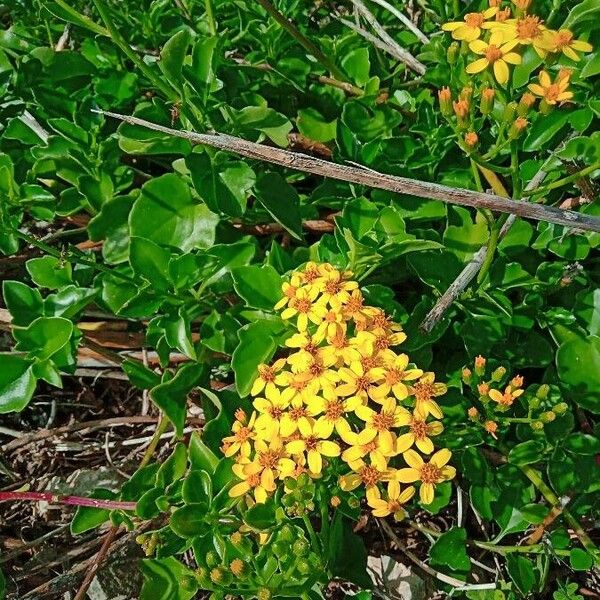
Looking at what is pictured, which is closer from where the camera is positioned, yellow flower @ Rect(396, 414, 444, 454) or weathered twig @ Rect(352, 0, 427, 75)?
yellow flower @ Rect(396, 414, 444, 454)

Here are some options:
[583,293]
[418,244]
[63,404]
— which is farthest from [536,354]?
[63,404]

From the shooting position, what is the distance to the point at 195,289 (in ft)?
10.6

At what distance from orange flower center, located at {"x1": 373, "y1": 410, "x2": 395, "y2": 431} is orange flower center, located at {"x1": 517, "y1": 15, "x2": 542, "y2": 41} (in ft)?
4.21

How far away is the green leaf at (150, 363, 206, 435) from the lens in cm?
288

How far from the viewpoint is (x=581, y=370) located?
289 cm

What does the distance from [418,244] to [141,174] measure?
4.44ft

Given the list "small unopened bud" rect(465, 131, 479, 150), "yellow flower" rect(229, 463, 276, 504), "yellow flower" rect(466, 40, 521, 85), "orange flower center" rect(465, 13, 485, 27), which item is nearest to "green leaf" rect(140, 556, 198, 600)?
"yellow flower" rect(229, 463, 276, 504)

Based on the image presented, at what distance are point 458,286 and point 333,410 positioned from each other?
66 cm

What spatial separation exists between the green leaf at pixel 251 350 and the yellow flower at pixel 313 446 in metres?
0.28

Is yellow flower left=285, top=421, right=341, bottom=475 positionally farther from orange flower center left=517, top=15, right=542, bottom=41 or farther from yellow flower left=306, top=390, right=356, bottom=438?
orange flower center left=517, top=15, right=542, bottom=41

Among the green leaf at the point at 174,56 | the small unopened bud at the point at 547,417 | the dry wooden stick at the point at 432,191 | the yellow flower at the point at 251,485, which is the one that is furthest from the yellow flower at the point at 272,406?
the green leaf at the point at 174,56

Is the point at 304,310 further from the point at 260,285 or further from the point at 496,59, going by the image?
the point at 496,59

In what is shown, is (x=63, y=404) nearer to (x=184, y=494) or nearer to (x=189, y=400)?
(x=189, y=400)

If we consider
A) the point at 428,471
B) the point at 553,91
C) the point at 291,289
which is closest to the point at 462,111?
the point at 553,91
